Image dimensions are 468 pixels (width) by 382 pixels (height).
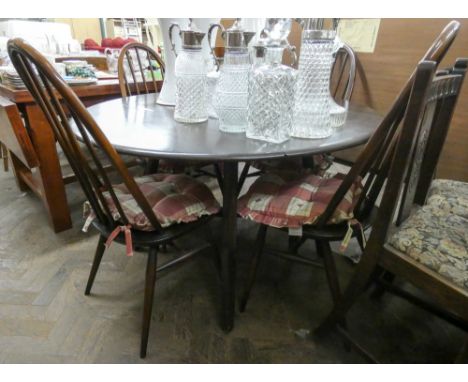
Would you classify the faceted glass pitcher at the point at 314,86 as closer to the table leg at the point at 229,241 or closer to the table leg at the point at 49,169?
the table leg at the point at 229,241

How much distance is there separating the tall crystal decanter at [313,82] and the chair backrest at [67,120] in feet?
1.76

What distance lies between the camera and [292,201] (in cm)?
103

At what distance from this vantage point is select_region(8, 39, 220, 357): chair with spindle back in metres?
0.75

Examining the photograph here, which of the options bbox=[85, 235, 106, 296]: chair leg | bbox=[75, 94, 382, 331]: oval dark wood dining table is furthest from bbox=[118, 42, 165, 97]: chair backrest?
bbox=[85, 235, 106, 296]: chair leg

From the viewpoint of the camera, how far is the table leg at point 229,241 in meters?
0.94

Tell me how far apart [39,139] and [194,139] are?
3.59 feet

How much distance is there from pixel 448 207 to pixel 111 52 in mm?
2717

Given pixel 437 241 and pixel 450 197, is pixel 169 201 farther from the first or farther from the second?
pixel 450 197

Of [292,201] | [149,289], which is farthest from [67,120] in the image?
[292,201]

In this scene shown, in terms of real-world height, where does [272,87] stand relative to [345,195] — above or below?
above

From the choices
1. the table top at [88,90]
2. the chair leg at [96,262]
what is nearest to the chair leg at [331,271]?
the chair leg at [96,262]

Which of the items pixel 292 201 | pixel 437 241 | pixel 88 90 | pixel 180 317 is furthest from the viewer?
pixel 88 90
